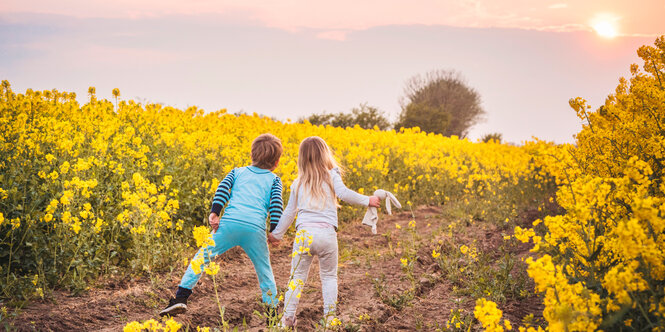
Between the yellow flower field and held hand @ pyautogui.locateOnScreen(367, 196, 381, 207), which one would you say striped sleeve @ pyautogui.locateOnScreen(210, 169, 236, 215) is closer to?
the yellow flower field

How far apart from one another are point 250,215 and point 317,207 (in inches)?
22.1

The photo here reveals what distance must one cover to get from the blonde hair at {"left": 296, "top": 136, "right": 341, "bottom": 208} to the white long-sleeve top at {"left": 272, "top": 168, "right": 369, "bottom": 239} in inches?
1.4

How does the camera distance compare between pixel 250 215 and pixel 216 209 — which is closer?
pixel 250 215

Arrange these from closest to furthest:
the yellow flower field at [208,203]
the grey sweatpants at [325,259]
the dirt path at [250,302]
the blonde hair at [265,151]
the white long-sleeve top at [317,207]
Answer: the yellow flower field at [208,203], the grey sweatpants at [325,259], the white long-sleeve top at [317,207], the dirt path at [250,302], the blonde hair at [265,151]

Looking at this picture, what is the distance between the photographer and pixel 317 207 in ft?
13.2

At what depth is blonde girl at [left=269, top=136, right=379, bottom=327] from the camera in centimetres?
391

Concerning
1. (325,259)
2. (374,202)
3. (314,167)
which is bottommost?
(325,259)

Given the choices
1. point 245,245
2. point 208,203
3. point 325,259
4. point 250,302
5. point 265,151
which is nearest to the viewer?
point 325,259

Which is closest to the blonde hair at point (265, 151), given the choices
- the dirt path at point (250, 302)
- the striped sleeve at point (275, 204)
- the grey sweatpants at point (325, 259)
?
the striped sleeve at point (275, 204)

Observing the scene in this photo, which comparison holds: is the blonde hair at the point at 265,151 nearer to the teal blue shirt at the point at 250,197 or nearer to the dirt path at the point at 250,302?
the teal blue shirt at the point at 250,197

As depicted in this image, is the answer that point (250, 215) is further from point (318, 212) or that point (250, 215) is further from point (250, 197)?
point (318, 212)

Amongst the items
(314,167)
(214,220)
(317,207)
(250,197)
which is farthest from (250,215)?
(314,167)

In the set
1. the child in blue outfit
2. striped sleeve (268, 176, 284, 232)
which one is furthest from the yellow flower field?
striped sleeve (268, 176, 284, 232)

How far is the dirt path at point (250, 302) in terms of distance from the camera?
4117mm
